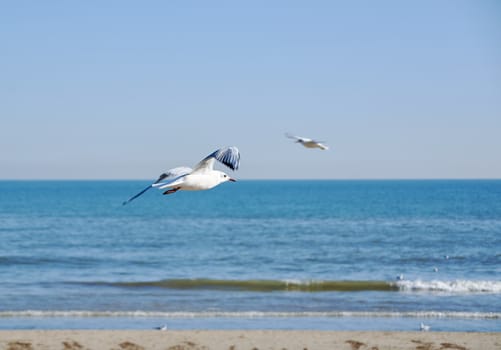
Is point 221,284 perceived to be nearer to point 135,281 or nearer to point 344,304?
point 135,281

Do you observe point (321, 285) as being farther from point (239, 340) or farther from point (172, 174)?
point (172, 174)

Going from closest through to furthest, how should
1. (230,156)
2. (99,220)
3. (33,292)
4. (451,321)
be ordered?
1. (230,156)
2. (451,321)
3. (33,292)
4. (99,220)

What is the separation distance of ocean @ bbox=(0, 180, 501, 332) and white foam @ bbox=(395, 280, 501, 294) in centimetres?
3

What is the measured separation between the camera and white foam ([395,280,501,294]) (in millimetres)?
21906

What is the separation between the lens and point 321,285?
2316 centimetres

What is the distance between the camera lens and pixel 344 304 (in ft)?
64.2

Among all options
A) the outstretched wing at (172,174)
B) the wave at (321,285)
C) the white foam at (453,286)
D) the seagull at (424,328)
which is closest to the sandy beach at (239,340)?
the seagull at (424,328)

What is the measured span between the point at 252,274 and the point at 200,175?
679 inches

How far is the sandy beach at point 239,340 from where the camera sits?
562 inches

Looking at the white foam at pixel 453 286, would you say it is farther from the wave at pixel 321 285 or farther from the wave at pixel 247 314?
the wave at pixel 247 314

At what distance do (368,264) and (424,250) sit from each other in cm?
545

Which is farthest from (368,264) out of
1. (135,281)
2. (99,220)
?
(99,220)

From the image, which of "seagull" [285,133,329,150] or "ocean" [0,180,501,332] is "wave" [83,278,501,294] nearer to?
"ocean" [0,180,501,332]

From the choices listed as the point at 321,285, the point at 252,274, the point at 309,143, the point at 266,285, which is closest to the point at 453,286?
the point at 321,285
